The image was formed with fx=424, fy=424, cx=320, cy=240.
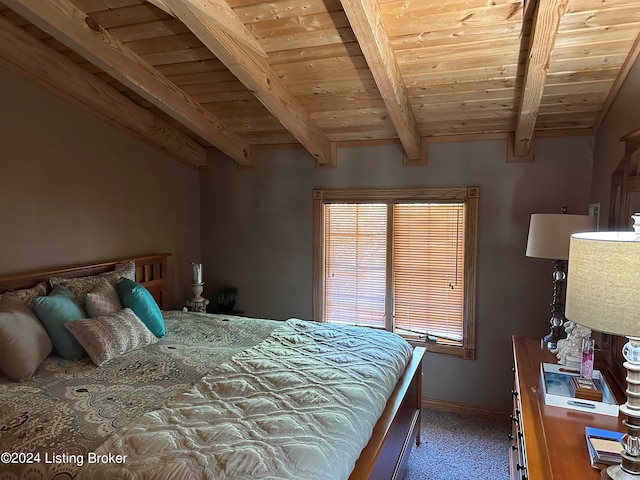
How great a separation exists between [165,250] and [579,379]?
3.65 metres

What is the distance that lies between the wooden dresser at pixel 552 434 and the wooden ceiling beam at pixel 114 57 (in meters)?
2.98

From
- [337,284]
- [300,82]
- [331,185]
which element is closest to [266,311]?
[337,284]

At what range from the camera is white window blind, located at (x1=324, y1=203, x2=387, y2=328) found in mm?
4004

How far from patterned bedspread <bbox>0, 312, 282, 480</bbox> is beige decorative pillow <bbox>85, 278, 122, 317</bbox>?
40 cm

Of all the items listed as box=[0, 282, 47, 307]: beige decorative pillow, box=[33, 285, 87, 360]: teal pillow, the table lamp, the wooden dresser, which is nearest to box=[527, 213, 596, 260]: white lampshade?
the wooden dresser

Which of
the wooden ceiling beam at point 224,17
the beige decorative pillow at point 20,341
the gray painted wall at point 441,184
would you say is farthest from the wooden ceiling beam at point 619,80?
the beige decorative pillow at point 20,341

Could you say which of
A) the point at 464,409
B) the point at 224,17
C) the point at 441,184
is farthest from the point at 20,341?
the point at 464,409

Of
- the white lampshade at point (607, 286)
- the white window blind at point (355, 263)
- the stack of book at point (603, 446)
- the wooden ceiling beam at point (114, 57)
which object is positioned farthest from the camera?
the white window blind at point (355, 263)

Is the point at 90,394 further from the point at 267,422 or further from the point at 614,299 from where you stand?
the point at 614,299

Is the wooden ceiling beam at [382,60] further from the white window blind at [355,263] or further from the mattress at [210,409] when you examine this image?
the mattress at [210,409]

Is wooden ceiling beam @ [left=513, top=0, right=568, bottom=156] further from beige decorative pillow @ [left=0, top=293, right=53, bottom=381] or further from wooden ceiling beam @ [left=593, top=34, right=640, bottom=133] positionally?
beige decorative pillow @ [left=0, top=293, right=53, bottom=381]

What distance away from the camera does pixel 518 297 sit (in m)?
3.54

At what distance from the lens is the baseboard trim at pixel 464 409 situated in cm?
361

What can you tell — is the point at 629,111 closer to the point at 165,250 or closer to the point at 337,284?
the point at 337,284
